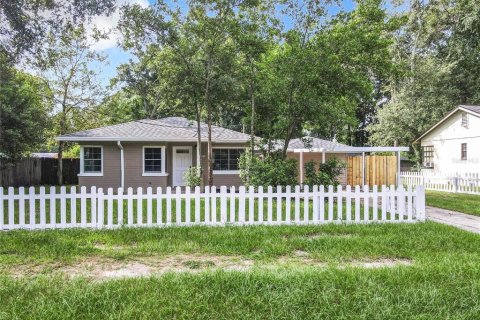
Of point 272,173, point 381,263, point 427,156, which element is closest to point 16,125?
point 272,173

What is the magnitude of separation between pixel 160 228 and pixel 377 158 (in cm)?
1743

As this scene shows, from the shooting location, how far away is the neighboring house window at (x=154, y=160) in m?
17.3

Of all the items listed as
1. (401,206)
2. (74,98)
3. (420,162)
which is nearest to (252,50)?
(401,206)

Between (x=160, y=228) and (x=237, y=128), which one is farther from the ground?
(x=237, y=128)

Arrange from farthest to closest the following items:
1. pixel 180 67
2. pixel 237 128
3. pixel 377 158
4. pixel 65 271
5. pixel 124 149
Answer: pixel 237 128
pixel 377 158
pixel 124 149
pixel 180 67
pixel 65 271

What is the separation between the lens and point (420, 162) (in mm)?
27562

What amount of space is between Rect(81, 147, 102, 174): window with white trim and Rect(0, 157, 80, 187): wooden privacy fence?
4487 millimetres

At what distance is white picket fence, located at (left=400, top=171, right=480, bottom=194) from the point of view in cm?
1642

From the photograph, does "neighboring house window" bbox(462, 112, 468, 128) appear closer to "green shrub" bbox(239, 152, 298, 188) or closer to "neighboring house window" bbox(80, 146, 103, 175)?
"green shrub" bbox(239, 152, 298, 188)

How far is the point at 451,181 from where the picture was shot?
17.8 m

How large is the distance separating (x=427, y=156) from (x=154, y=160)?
18.9 metres

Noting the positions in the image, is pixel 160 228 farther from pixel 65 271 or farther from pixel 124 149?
pixel 124 149

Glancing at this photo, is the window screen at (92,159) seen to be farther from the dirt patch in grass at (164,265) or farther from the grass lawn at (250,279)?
the dirt patch in grass at (164,265)

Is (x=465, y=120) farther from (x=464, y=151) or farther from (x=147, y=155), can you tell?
(x=147, y=155)
